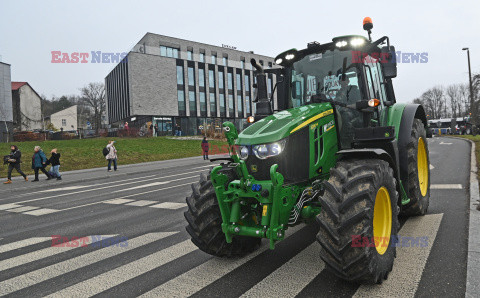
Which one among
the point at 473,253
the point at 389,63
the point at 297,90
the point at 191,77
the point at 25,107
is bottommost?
the point at 473,253

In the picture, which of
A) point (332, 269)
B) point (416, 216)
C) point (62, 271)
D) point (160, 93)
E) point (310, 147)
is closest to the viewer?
point (332, 269)

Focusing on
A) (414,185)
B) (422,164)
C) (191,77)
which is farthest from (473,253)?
(191,77)

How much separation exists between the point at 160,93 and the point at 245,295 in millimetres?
53894

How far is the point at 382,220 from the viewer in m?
3.77

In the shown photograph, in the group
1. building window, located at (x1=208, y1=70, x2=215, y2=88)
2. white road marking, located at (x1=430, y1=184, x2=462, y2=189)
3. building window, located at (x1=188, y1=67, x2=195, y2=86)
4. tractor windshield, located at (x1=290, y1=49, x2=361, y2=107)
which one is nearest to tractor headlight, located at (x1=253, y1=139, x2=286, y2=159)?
tractor windshield, located at (x1=290, y1=49, x2=361, y2=107)

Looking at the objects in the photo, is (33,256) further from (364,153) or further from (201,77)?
(201,77)

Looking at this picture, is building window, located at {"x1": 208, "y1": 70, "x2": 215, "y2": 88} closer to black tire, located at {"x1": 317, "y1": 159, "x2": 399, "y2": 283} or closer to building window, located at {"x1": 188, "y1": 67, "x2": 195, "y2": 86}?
building window, located at {"x1": 188, "y1": 67, "x2": 195, "y2": 86}

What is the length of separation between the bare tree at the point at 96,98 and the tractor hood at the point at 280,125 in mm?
79886

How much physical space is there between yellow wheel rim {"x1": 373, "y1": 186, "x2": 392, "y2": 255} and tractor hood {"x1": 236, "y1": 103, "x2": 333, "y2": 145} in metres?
1.13

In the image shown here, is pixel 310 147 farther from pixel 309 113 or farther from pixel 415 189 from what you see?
pixel 415 189

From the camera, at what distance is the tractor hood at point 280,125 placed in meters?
3.66

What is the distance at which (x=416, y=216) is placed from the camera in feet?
19.1

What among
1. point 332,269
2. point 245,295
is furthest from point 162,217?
point 332,269

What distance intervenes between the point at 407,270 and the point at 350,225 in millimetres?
1191
